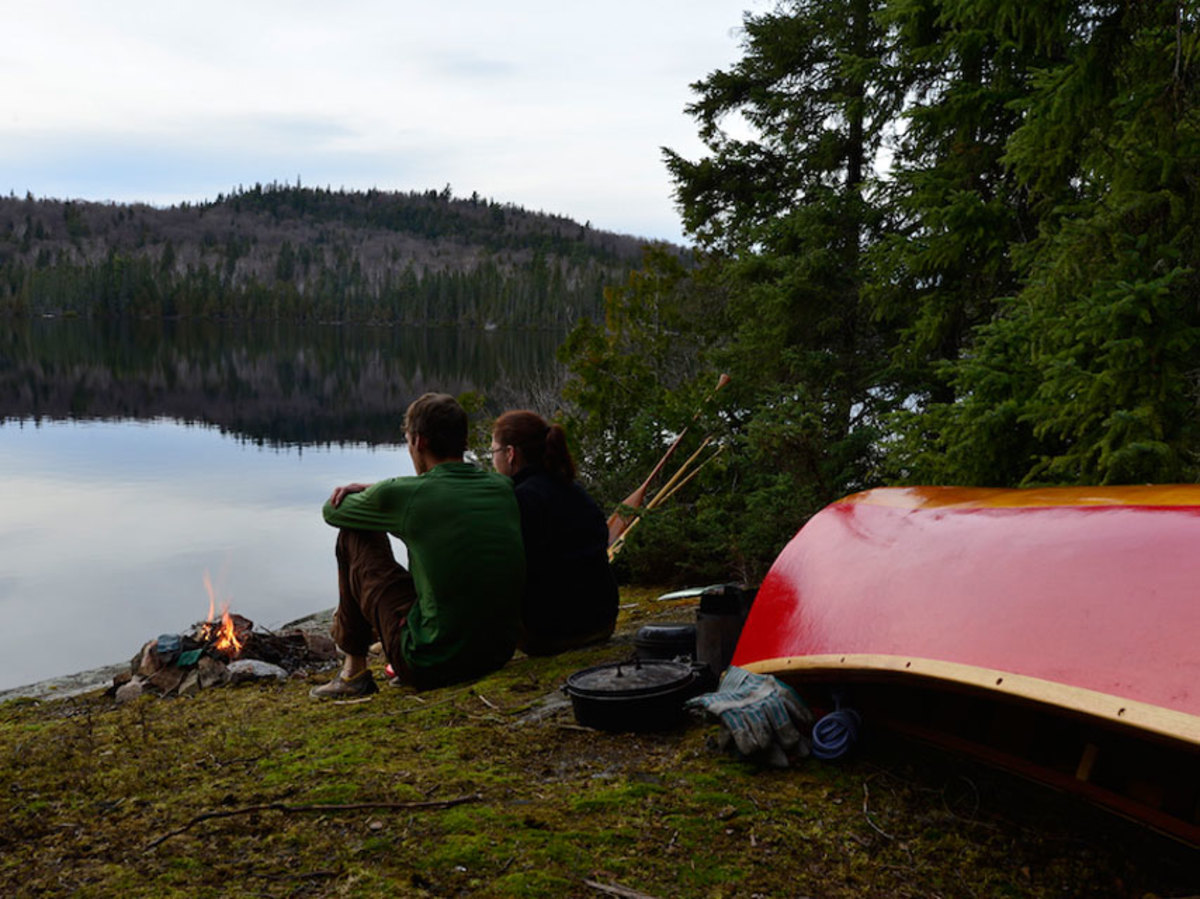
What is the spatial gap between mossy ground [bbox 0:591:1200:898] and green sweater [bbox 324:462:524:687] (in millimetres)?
584

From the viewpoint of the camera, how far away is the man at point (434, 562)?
4.34 meters

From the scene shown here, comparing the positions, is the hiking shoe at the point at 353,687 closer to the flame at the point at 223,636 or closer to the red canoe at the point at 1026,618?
the flame at the point at 223,636

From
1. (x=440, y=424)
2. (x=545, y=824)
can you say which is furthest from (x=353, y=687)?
(x=545, y=824)

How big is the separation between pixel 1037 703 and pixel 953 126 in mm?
5076

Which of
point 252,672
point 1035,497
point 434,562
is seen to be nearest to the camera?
point 1035,497

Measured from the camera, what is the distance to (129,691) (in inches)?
246

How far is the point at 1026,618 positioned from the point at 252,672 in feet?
15.4

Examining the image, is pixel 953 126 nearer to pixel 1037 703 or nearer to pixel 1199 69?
pixel 1199 69

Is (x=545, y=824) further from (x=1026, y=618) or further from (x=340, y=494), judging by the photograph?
(x=340, y=494)

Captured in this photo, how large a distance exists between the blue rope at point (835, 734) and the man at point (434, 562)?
166 centimetres

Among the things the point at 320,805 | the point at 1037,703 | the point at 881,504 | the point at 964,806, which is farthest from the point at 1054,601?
the point at 320,805

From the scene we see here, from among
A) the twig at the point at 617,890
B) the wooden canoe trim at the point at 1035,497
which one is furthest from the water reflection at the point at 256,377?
the twig at the point at 617,890

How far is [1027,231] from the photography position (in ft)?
23.5

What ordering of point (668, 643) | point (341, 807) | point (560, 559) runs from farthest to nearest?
point (560, 559), point (668, 643), point (341, 807)
